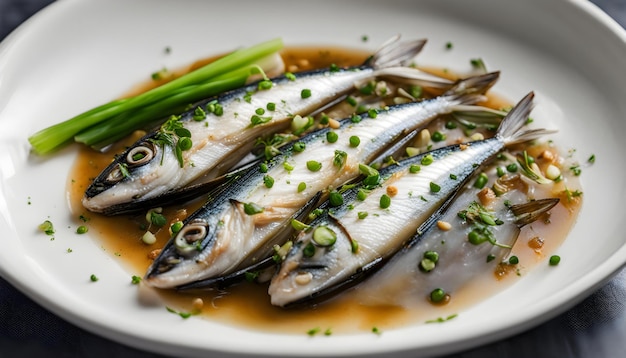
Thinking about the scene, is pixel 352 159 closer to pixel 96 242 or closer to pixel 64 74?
pixel 96 242

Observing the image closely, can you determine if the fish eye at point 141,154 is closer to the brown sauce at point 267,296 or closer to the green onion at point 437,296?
the brown sauce at point 267,296

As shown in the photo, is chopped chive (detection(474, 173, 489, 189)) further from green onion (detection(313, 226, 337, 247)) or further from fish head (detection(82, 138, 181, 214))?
fish head (detection(82, 138, 181, 214))

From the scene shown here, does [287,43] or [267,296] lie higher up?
[287,43]

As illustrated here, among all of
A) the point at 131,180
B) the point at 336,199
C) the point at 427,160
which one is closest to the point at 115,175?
the point at 131,180

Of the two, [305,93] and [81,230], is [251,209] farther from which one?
[305,93]

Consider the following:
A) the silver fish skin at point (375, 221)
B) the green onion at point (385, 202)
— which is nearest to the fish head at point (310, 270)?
the silver fish skin at point (375, 221)

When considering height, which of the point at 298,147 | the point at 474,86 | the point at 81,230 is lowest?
the point at 81,230

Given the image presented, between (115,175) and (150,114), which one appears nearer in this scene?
(115,175)
